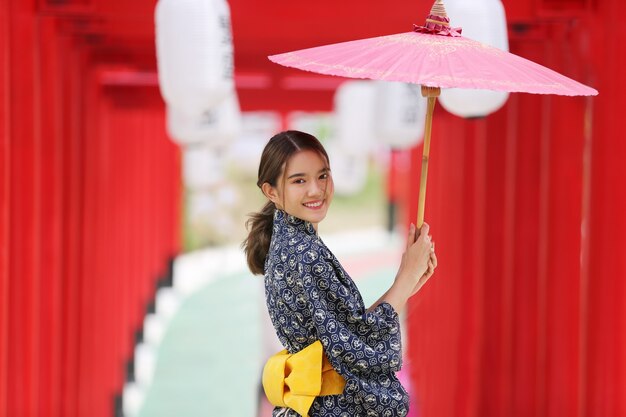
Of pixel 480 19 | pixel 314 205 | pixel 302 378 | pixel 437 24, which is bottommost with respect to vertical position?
pixel 302 378

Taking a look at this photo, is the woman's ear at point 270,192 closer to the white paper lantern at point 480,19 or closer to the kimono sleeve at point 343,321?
the kimono sleeve at point 343,321

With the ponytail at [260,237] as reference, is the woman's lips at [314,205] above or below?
above

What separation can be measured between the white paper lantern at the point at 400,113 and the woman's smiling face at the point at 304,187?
458 centimetres

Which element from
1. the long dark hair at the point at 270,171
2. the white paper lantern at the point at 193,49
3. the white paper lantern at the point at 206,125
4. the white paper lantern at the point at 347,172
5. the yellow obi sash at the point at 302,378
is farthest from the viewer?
the white paper lantern at the point at 347,172

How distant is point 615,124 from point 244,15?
235 cm

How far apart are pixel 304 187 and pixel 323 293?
316 mm

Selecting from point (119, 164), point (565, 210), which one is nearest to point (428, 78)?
point (565, 210)

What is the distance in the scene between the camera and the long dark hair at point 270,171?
304cm

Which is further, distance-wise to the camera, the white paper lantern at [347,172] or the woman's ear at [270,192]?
the white paper lantern at [347,172]

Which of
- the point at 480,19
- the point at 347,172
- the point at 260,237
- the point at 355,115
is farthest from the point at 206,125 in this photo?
the point at 347,172

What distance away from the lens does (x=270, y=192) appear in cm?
309

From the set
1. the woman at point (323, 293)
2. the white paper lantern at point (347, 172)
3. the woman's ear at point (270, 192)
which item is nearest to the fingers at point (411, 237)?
the woman at point (323, 293)

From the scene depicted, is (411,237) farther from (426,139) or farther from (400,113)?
(400,113)

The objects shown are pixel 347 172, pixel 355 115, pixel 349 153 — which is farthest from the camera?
pixel 347 172
